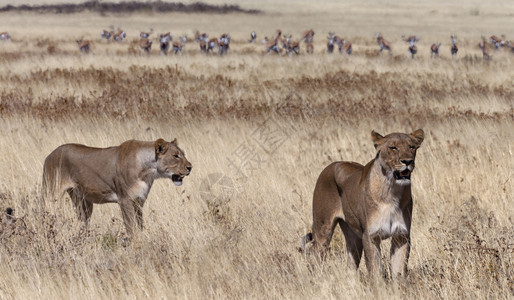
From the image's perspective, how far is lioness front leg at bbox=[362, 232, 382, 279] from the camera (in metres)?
4.58

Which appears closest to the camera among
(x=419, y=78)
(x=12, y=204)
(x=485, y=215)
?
(x=485, y=215)

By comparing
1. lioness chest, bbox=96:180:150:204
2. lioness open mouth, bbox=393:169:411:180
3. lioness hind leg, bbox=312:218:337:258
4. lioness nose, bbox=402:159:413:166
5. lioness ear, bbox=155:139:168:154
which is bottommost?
lioness chest, bbox=96:180:150:204

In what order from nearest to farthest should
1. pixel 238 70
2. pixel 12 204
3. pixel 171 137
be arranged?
pixel 12 204 < pixel 171 137 < pixel 238 70

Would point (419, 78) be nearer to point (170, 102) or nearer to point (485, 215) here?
point (170, 102)

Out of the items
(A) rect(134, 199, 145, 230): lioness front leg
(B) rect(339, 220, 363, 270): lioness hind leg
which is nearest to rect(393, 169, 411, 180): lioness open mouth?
(B) rect(339, 220, 363, 270): lioness hind leg

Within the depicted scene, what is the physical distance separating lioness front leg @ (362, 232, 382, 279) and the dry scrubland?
14 cm

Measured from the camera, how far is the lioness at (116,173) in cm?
658

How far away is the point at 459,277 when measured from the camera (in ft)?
16.1

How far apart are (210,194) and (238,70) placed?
14496mm

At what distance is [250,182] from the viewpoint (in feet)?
26.5

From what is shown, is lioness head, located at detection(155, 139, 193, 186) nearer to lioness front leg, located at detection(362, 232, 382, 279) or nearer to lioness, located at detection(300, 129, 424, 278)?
lioness, located at detection(300, 129, 424, 278)

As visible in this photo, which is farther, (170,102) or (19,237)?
(170,102)

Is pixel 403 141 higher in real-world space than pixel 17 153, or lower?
higher

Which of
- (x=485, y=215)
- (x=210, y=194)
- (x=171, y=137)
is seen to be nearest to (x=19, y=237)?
(x=210, y=194)
